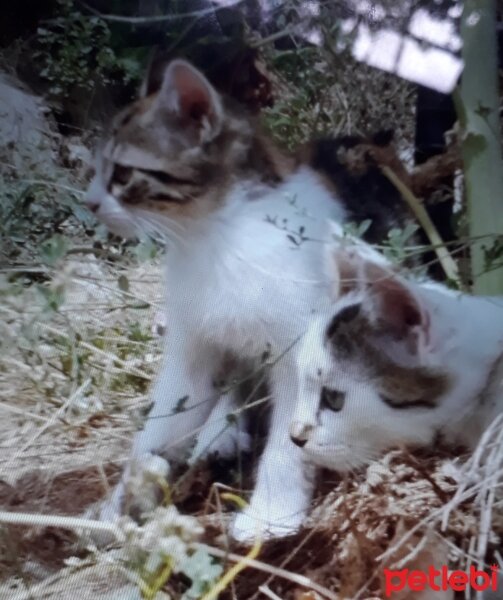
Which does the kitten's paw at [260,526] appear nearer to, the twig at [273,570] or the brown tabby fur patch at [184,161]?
the twig at [273,570]

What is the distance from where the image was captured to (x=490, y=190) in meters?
0.82

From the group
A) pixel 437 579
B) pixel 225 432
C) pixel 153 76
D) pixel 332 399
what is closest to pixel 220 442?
pixel 225 432

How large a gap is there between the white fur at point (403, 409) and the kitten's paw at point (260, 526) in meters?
0.06

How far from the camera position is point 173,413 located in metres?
0.82

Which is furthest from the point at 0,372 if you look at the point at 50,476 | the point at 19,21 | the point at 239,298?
the point at 19,21

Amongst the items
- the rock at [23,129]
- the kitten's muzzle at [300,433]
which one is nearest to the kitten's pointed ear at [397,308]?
the kitten's muzzle at [300,433]

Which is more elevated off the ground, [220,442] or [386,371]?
[386,371]

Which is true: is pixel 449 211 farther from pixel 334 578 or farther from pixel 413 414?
pixel 334 578

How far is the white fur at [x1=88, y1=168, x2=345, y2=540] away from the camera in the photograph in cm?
79

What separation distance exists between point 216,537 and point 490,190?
0.41 meters

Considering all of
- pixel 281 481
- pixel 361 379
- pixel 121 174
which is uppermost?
pixel 121 174

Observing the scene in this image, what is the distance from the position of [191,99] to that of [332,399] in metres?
0.30

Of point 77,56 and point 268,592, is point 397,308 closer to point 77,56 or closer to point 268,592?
point 268,592

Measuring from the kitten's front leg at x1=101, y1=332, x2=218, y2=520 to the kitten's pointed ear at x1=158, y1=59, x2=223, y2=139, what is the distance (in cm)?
21
